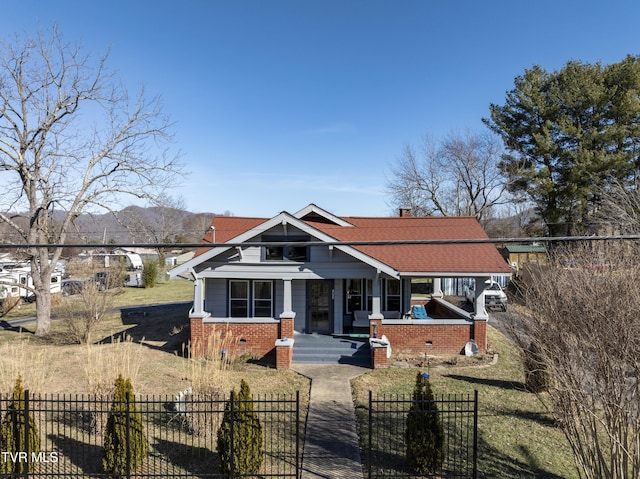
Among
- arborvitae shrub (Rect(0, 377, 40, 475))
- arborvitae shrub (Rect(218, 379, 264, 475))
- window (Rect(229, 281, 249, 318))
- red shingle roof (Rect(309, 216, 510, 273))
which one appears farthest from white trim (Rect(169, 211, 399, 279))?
arborvitae shrub (Rect(218, 379, 264, 475))

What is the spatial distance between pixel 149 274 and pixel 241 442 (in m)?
33.2

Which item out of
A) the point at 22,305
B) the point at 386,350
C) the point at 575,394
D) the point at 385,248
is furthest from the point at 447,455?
the point at 22,305

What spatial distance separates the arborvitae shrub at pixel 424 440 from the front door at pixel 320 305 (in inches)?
340

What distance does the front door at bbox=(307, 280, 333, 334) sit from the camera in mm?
15430

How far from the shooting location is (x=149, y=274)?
36656 millimetres

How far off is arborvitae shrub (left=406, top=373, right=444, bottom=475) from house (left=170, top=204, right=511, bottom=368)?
Result: 665 centimetres

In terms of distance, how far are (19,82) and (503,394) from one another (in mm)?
21741

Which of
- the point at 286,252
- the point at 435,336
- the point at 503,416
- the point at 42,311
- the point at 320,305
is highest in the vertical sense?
the point at 286,252

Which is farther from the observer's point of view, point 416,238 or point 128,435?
point 416,238

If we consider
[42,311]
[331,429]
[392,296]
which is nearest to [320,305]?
[392,296]

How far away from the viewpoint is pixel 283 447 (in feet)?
25.9

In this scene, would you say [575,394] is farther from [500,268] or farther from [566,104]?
[566,104]

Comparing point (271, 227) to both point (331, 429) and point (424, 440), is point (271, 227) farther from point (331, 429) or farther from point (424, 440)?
point (424, 440)

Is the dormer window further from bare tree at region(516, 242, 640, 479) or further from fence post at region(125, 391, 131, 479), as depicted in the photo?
bare tree at region(516, 242, 640, 479)
